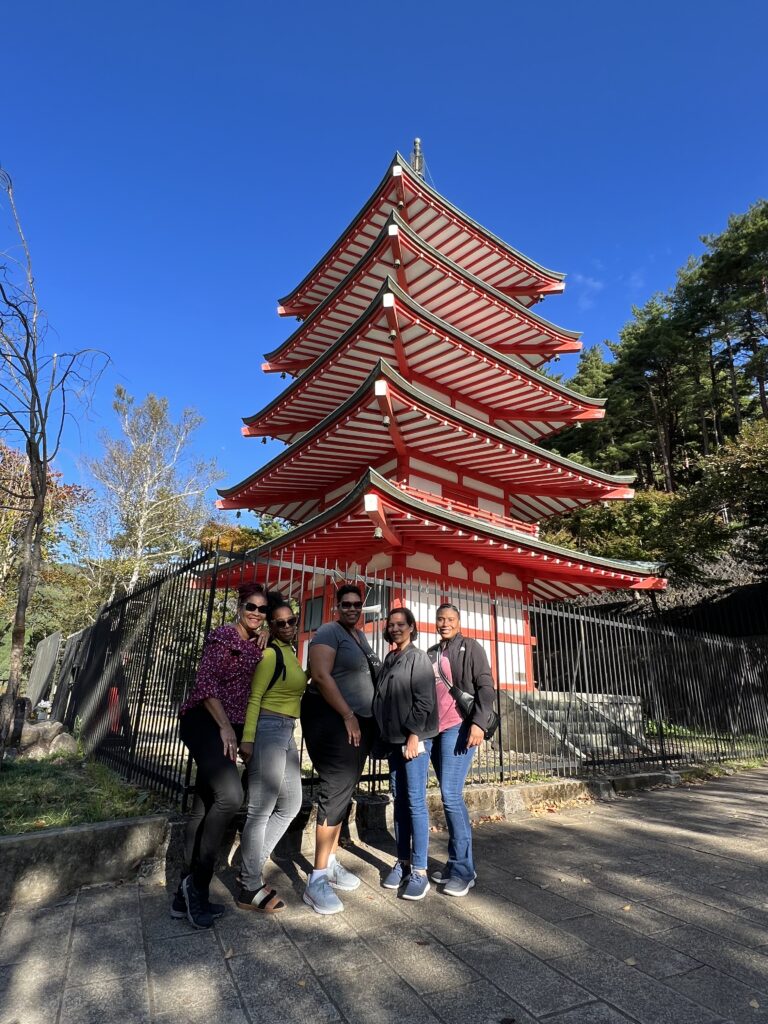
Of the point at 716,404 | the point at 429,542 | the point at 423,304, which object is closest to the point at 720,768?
the point at 429,542

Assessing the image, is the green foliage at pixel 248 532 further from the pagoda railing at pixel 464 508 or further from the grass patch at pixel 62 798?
the grass patch at pixel 62 798

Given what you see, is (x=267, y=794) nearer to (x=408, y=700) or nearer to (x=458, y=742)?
(x=408, y=700)

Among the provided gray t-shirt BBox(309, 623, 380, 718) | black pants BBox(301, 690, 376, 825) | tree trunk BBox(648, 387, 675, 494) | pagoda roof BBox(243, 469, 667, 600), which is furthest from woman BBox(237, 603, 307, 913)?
tree trunk BBox(648, 387, 675, 494)

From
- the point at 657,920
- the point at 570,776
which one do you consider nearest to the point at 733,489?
the point at 570,776

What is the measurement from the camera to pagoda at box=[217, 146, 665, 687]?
1027 centimetres

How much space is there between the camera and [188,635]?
4.84m

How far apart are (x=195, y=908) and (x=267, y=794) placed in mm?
670

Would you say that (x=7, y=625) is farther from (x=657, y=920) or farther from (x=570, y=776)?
Answer: (x=657, y=920)

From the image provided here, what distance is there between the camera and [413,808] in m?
3.54

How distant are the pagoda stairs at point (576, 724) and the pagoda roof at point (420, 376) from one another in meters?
7.01

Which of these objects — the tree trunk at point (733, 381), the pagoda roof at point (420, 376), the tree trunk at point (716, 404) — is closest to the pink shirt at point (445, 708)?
the pagoda roof at point (420, 376)

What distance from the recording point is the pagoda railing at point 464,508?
1108 centimetres

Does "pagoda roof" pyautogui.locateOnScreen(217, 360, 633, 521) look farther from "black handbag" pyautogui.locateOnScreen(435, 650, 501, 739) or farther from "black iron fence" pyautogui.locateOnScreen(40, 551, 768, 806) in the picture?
"black handbag" pyautogui.locateOnScreen(435, 650, 501, 739)

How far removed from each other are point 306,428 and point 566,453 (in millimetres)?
21285
